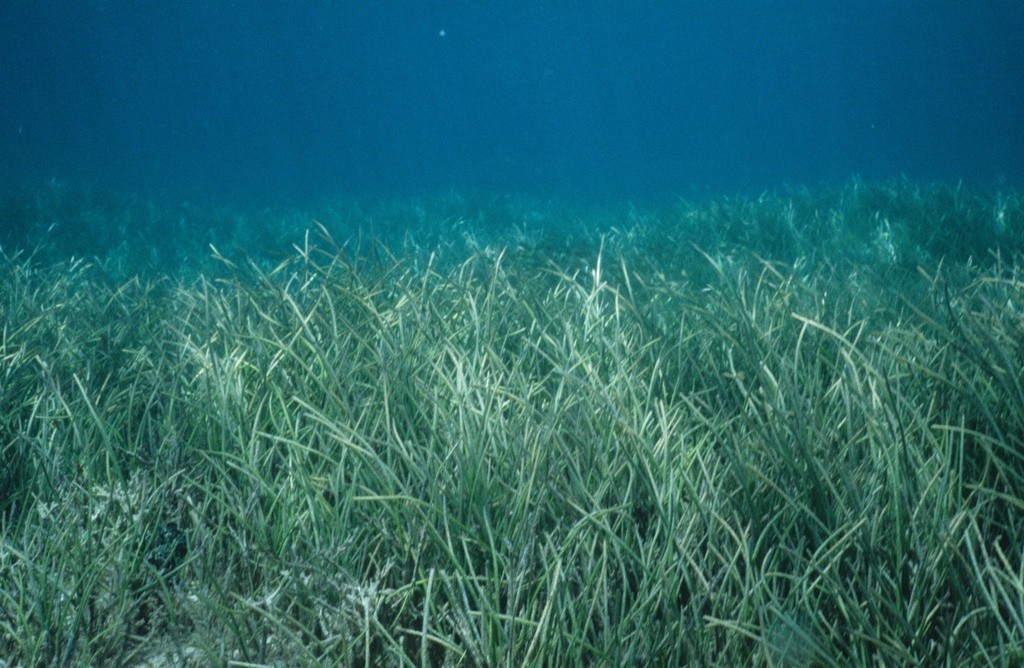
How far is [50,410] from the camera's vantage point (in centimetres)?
176

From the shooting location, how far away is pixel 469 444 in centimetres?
131

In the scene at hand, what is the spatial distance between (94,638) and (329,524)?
45cm

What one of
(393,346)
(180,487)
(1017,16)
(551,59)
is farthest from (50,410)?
(551,59)

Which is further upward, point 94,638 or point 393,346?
point 393,346

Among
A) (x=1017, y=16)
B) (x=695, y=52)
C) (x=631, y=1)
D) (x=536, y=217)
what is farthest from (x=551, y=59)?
(x=536, y=217)

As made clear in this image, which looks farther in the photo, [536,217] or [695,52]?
[695,52]

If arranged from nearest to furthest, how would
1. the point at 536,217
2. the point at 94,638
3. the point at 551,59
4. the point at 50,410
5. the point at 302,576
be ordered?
the point at 94,638 < the point at 302,576 < the point at 50,410 < the point at 536,217 < the point at 551,59

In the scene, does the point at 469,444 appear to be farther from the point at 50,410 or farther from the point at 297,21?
the point at 297,21

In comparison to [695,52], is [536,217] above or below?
below

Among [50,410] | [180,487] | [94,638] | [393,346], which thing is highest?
[393,346]

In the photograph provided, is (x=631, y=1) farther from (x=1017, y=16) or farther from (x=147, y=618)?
(x=147, y=618)

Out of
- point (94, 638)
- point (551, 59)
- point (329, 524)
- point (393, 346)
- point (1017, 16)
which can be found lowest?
point (94, 638)

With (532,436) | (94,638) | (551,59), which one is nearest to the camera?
(94,638)

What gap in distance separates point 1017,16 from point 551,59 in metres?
106
